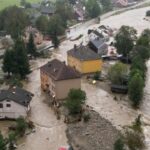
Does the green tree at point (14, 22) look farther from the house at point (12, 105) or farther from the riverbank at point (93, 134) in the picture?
the riverbank at point (93, 134)

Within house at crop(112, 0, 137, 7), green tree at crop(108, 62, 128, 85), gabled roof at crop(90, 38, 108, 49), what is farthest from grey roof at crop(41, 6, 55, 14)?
green tree at crop(108, 62, 128, 85)

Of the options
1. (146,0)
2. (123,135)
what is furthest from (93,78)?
(146,0)

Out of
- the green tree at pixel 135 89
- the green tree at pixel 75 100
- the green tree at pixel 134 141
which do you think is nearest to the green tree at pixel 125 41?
the green tree at pixel 135 89

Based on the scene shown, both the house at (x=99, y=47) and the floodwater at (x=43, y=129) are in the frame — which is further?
the house at (x=99, y=47)

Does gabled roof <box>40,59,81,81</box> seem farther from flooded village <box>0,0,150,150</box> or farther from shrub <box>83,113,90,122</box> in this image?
shrub <box>83,113,90,122</box>

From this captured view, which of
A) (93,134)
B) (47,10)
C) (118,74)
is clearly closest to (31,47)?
(118,74)

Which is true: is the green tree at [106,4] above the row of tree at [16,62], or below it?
below
